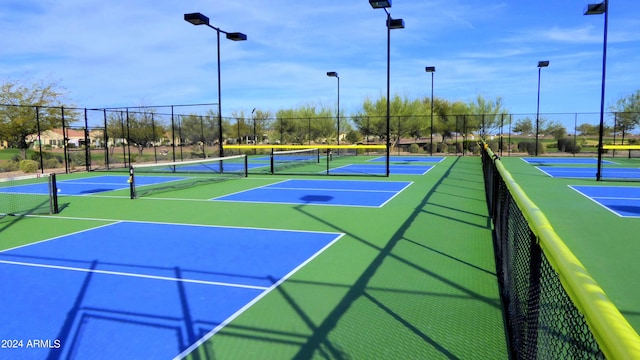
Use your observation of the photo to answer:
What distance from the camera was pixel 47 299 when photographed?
17.6ft

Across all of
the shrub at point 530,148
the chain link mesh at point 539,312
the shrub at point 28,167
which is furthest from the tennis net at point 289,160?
the shrub at point 530,148

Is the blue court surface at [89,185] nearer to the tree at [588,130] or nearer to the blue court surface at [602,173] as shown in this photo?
the blue court surface at [602,173]

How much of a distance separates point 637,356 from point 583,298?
44 cm

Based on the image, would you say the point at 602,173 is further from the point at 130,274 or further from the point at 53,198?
the point at 53,198

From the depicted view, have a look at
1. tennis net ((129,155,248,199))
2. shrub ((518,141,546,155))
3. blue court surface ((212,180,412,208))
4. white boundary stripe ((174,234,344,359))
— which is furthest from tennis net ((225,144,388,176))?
white boundary stripe ((174,234,344,359))

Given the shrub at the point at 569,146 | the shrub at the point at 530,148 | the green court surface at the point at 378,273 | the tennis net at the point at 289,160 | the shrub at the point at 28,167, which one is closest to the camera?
the green court surface at the point at 378,273

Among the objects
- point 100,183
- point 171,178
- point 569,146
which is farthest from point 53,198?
point 569,146

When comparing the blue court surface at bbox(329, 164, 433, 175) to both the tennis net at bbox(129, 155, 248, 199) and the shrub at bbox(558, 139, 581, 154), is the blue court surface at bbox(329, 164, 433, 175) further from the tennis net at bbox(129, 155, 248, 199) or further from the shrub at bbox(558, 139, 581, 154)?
the shrub at bbox(558, 139, 581, 154)

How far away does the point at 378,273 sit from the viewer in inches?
242

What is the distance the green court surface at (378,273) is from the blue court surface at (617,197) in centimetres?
56

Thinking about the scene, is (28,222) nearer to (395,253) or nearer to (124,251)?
(124,251)

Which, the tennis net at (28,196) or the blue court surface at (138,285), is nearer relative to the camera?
the blue court surface at (138,285)

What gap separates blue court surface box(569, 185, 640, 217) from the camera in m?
10.8

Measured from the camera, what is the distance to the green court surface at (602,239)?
5416 millimetres
